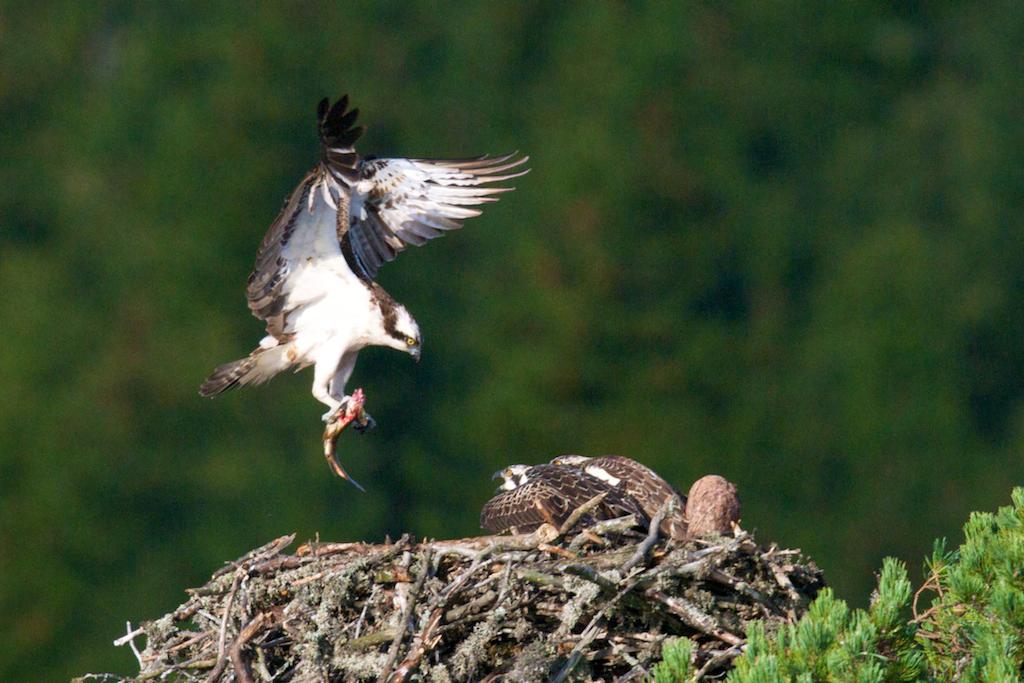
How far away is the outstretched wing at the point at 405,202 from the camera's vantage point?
923 centimetres

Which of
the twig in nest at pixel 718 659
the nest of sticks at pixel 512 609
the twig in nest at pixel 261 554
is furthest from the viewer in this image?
the twig in nest at pixel 261 554

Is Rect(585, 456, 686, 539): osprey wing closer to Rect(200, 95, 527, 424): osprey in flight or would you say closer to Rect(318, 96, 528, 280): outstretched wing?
Rect(200, 95, 527, 424): osprey in flight

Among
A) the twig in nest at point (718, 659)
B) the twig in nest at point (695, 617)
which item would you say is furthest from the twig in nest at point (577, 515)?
the twig in nest at point (718, 659)

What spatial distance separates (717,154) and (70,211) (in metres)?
9.03

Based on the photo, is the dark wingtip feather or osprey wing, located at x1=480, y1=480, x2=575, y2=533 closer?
osprey wing, located at x1=480, y1=480, x2=575, y2=533

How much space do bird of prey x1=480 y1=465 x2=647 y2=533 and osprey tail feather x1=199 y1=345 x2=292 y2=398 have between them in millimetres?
1819

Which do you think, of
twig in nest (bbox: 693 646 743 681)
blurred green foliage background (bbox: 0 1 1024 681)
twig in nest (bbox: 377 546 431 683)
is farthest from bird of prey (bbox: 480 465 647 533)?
blurred green foliage background (bbox: 0 1 1024 681)

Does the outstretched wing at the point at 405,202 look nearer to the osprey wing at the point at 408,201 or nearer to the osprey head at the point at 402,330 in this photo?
the osprey wing at the point at 408,201

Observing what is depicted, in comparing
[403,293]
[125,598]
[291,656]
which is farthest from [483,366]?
[291,656]

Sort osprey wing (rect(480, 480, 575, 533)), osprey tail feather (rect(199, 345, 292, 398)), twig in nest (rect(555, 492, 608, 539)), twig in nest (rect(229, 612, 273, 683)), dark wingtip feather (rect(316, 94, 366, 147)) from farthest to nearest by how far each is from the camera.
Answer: osprey tail feather (rect(199, 345, 292, 398))
dark wingtip feather (rect(316, 94, 366, 147))
osprey wing (rect(480, 480, 575, 533))
twig in nest (rect(555, 492, 608, 539))
twig in nest (rect(229, 612, 273, 683))

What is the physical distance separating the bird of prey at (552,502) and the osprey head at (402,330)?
1208mm

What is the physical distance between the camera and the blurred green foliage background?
22.8m

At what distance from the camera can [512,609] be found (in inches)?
273

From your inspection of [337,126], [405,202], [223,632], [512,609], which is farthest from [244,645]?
[405,202]
